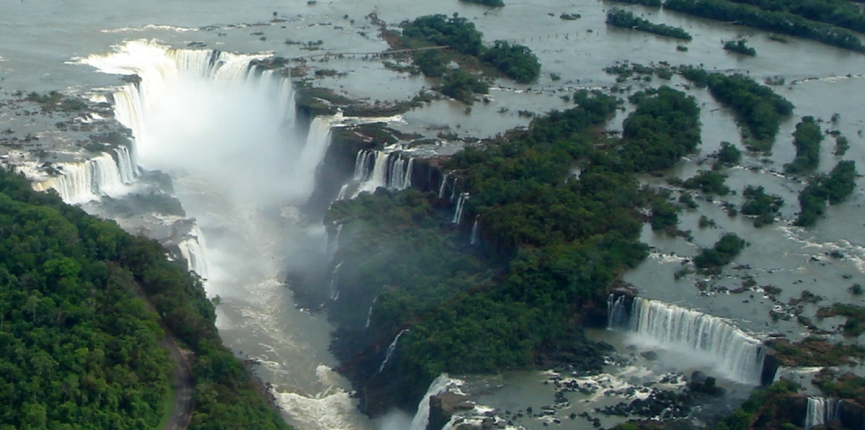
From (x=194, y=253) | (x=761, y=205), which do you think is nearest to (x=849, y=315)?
(x=761, y=205)

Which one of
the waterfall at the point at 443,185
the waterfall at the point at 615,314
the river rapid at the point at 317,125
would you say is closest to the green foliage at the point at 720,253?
the river rapid at the point at 317,125

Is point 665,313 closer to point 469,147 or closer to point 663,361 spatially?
point 663,361

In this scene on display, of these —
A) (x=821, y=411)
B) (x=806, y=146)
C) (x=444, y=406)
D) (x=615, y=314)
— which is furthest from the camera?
(x=806, y=146)

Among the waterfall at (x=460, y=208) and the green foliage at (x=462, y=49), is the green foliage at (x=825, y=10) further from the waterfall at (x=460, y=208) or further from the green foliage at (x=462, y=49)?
the waterfall at (x=460, y=208)

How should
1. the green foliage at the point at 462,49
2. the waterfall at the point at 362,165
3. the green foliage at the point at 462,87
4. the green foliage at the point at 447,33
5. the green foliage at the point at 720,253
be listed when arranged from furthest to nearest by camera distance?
the green foliage at the point at 447,33 → the green foliage at the point at 462,49 → the green foliage at the point at 462,87 → the waterfall at the point at 362,165 → the green foliage at the point at 720,253

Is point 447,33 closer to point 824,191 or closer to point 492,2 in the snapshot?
point 492,2

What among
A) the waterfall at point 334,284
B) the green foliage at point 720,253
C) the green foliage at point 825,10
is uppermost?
the green foliage at point 825,10

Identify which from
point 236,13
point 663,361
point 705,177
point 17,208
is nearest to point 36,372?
point 17,208
